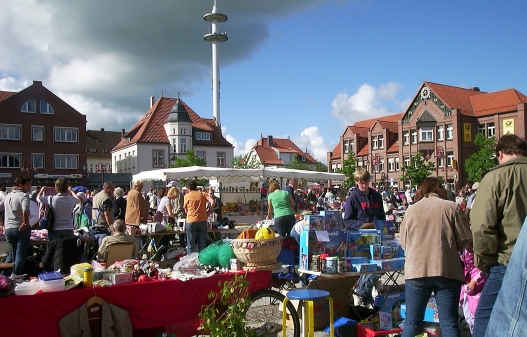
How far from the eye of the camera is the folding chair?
21.8 ft

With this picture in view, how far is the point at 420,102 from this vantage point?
5816cm

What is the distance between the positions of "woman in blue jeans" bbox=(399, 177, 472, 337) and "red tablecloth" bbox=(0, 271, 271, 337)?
1.79m

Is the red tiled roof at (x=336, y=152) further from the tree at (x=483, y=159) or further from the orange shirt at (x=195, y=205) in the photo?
the orange shirt at (x=195, y=205)

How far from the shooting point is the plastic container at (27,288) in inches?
171

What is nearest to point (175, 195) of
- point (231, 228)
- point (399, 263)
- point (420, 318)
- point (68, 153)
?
point (231, 228)

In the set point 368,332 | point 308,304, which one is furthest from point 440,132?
point 308,304

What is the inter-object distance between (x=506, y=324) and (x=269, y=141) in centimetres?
9583

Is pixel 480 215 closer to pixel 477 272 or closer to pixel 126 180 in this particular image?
pixel 477 272

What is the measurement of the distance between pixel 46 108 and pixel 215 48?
80.8 ft

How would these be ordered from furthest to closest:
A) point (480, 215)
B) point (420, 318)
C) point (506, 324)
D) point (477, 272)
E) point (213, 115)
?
point (213, 115) → point (477, 272) → point (420, 318) → point (480, 215) → point (506, 324)

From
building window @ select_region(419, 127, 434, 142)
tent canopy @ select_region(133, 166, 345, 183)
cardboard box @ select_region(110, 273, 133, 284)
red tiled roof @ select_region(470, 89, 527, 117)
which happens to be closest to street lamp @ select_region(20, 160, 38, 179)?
tent canopy @ select_region(133, 166, 345, 183)

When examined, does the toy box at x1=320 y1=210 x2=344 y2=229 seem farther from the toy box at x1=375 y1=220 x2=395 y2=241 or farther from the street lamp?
the street lamp

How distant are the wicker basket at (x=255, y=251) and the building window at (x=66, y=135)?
4853 cm

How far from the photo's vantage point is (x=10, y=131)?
155ft
